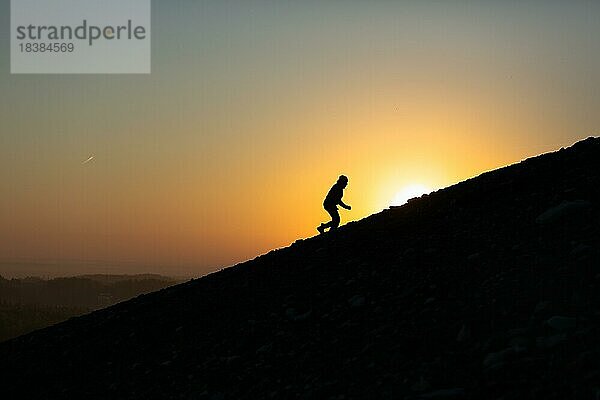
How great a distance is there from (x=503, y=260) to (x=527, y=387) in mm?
3867

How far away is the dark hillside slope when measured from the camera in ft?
25.0

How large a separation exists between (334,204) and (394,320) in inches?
438

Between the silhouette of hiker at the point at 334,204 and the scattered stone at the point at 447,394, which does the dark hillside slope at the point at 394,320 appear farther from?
the silhouette of hiker at the point at 334,204

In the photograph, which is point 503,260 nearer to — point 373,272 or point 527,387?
point 373,272

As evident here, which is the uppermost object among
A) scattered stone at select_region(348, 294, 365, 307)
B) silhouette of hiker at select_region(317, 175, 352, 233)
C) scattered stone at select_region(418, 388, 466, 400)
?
silhouette of hiker at select_region(317, 175, 352, 233)

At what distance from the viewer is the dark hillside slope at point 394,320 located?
7.63 meters

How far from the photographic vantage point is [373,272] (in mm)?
Result: 12117

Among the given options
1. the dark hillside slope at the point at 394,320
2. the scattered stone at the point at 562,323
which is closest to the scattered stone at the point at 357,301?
the dark hillside slope at the point at 394,320

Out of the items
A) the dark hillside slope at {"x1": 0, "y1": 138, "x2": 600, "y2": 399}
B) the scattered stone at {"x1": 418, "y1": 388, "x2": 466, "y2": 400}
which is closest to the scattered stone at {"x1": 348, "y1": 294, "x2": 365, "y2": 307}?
the dark hillside slope at {"x1": 0, "y1": 138, "x2": 600, "y2": 399}

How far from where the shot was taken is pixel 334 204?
20516mm

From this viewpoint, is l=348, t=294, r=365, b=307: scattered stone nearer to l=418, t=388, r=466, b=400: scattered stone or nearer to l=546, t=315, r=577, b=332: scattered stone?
l=546, t=315, r=577, b=332: scattered stone

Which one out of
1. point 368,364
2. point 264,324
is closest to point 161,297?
point 264,324

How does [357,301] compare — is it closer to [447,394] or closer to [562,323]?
[562,323]

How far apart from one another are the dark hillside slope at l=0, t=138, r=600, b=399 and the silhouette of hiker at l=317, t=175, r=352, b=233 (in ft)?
10.1
